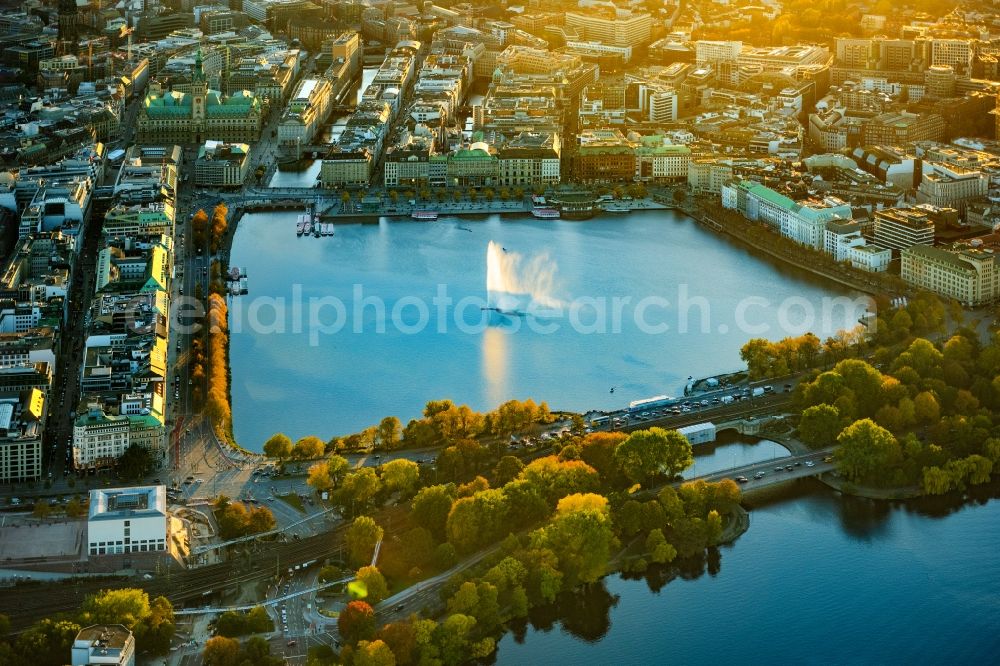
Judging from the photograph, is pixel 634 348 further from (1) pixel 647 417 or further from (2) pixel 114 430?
(2) pixel 114 430

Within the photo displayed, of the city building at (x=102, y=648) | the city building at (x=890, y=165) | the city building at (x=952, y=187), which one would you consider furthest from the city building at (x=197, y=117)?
the city building at (x=102, y=648)

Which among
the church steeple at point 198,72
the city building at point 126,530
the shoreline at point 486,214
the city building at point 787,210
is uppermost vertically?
the church steeple at point 198,72

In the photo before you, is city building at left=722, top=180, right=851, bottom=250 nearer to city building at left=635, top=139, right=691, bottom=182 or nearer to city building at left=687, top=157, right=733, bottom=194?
city building at left=687, top=157, right=733, bottom=194

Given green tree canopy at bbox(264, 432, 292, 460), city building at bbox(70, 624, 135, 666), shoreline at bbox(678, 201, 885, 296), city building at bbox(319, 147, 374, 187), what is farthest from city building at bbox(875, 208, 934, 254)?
city building at bbox(70, 624, 135, 666)

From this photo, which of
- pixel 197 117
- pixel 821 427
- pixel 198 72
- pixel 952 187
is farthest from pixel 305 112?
pixel 821 427

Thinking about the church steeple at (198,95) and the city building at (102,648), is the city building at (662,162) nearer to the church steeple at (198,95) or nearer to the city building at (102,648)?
the church steeple at (198,95)

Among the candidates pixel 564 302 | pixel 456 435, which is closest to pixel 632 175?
pixel 564 302
